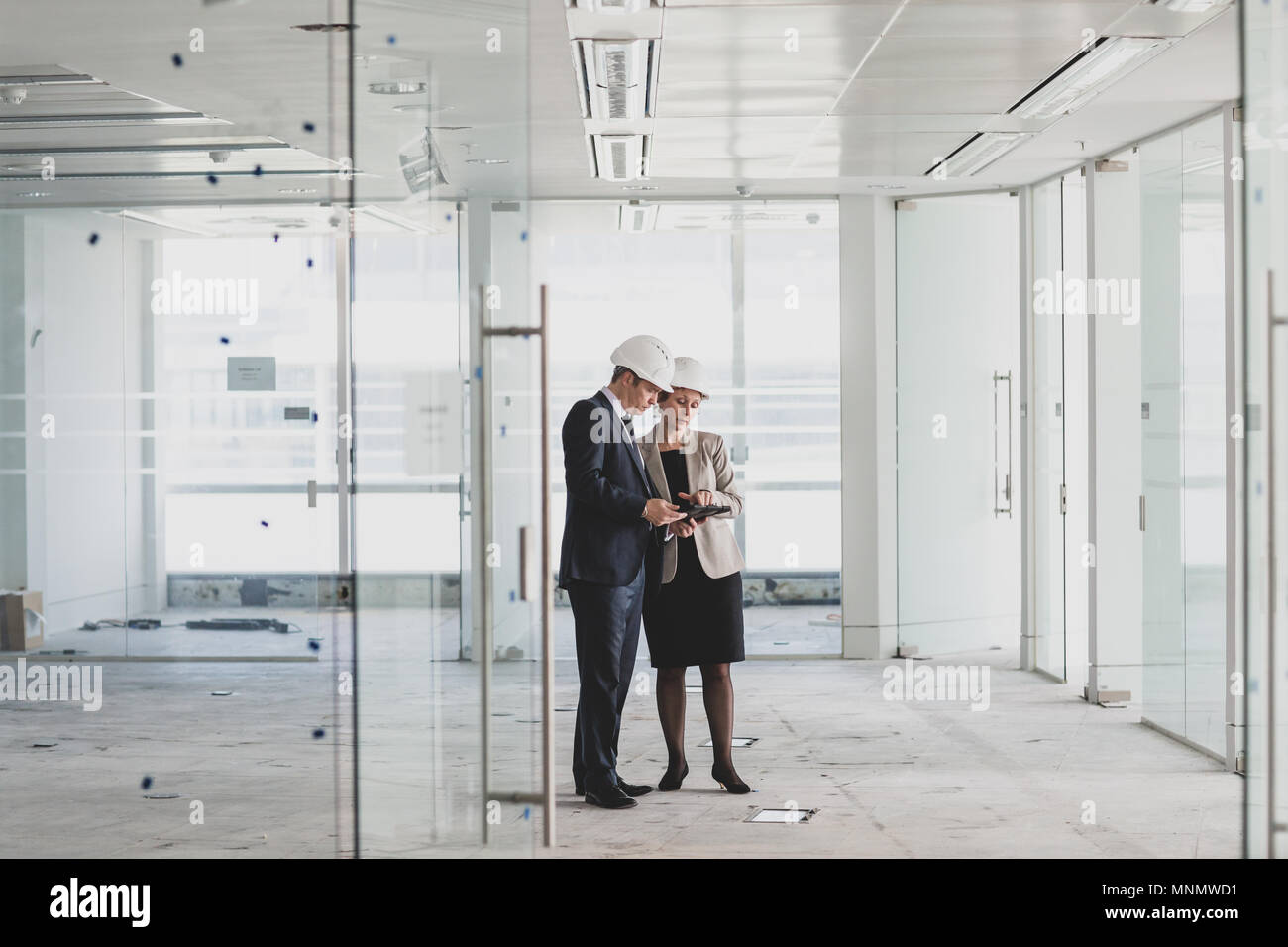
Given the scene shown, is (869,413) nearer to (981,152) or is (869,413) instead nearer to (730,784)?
(981,152)

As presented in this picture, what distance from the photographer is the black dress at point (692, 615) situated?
16.8 ft

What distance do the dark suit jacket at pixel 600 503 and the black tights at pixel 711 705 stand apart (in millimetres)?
553

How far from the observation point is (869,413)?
8336 mm

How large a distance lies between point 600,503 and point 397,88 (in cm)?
192

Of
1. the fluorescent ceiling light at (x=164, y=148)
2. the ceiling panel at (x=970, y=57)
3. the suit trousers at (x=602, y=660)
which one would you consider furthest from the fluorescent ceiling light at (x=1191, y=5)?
the fluorescent ceiling light at (x=164, y=148)

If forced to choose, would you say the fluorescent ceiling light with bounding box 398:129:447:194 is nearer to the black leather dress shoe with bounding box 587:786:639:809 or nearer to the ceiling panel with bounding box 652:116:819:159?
the black leather dress shoe with bounding box 587:786:639:809

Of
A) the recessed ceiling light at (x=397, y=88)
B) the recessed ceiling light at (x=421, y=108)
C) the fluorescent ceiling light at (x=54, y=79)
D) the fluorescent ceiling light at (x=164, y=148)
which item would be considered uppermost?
the fluorescent ceiling light at (x=164, y=148)

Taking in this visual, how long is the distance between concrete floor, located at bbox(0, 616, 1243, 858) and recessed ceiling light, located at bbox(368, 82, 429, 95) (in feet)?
4.11

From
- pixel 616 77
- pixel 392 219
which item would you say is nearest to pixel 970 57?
pixel 616 77

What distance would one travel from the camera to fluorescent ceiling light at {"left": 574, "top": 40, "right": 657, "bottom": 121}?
4746 mm

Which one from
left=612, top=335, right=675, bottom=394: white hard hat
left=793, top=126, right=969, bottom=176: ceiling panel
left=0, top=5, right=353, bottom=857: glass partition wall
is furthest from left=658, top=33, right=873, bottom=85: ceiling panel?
left=0, top=5, right=353, bottom=857: glass partition wall

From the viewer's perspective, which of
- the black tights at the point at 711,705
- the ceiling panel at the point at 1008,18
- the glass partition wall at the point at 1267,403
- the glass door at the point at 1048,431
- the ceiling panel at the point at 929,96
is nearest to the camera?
the glass partition wall at the point at 1267,403

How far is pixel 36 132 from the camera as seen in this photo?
6891 mm

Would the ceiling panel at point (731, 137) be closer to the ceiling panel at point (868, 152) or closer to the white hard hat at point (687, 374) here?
the ceiling panel at point (868, 152)
